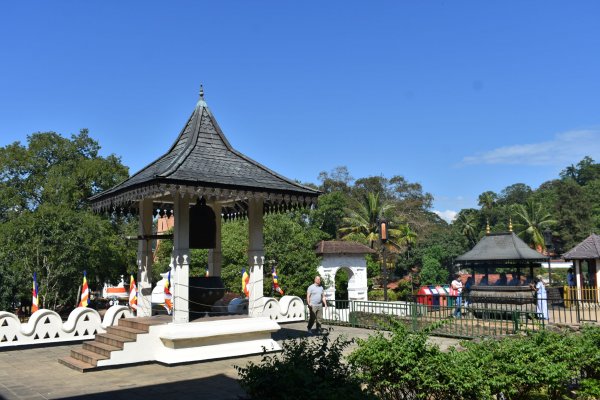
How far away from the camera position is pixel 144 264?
12328 millimetres

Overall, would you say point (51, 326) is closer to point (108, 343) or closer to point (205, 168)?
point (108, 343)

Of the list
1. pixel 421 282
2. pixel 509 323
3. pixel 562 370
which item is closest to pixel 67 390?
pixel 562 370

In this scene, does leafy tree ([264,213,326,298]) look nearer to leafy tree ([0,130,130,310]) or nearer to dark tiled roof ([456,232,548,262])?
dark tiled roof ([456,232,548,262])

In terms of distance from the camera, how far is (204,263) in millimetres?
26438

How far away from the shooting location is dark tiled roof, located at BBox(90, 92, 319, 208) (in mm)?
10125

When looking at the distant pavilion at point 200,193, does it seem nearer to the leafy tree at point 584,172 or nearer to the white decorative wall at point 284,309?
the white decorative wall at point 284,309

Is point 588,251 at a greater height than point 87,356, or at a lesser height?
greater

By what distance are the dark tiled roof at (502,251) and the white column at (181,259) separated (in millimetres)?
14160

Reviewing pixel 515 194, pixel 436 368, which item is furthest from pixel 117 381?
pixel 515 194

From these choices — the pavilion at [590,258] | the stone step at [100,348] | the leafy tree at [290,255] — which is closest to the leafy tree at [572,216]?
the pavilion at [590,258]

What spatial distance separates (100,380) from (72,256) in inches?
606

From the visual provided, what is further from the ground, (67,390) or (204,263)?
(204,263)

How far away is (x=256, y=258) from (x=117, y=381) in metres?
4.03

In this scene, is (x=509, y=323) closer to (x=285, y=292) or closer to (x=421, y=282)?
(x=285, y=292)
